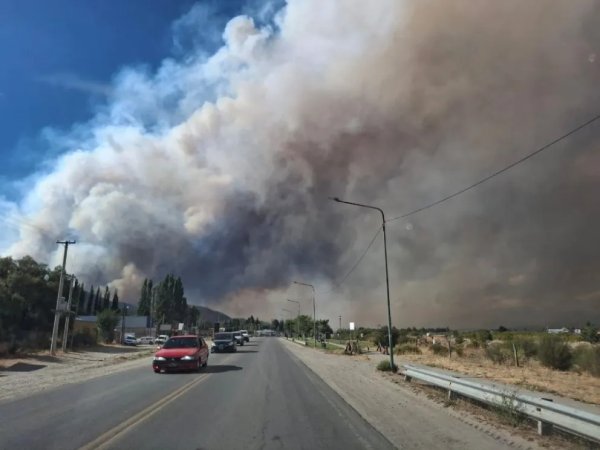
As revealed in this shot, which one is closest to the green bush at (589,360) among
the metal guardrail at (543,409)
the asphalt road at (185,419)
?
the metal guardrail at (543,409)

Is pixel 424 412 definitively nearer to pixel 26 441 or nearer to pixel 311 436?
pixel 311 436

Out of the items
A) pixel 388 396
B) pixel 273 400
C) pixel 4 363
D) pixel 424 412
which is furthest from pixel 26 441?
pixel 4 363

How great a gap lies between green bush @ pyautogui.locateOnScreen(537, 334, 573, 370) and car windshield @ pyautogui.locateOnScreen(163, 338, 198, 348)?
19.8 m

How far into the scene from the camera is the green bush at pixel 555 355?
29.2m

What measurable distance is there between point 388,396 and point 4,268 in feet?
153

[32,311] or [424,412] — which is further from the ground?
[32,311]

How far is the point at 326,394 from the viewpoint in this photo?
47.4ft

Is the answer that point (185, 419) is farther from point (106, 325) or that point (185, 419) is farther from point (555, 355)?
point (106, 325)

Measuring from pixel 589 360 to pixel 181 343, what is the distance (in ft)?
66.2

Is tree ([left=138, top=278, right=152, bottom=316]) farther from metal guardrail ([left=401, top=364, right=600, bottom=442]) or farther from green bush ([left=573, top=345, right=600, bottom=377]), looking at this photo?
metal guardrail ([left=401, top=364, right=600, bottom=442])

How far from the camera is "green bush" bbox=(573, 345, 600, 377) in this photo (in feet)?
83.9

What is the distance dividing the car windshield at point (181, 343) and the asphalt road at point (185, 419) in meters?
6.34

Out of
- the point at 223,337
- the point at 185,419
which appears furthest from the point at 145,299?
the point at 185,419

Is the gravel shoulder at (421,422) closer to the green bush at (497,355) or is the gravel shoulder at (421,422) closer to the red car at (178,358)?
the red car at (178,358)
